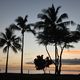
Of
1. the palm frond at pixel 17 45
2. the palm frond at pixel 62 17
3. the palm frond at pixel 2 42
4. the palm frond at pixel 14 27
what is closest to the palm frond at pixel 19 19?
the palm frond at pixel 14 27

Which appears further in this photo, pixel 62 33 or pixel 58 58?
pixel 58 58

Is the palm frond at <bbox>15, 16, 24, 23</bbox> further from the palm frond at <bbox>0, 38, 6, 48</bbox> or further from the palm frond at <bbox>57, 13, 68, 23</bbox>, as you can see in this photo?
the palm frond at <bbox>57, 13, 68, 23</bbox>

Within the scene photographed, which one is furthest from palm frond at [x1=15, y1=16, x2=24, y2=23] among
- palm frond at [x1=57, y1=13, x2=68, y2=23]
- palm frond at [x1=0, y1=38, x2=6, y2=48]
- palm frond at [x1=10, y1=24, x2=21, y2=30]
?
palm frond at [x1=57, y1=13, x2=68, y2=23]

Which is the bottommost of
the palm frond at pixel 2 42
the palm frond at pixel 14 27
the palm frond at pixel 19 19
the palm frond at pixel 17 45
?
the palm frond at pixel 17 45

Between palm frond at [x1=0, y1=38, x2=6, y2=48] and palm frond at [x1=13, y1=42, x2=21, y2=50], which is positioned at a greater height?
palm frond at [x1=0, y1=38, x2=6, y2=48]

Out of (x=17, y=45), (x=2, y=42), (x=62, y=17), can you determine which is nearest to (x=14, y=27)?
(x=17, y=45)

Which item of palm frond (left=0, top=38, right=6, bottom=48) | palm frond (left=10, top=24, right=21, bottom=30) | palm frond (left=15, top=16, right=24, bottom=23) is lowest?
palm frond (left=0, top=38, right=6, bottom=48)

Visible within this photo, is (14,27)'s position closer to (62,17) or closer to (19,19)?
(19,19)

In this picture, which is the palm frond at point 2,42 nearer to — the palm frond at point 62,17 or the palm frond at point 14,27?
the palm frond at point 14,27

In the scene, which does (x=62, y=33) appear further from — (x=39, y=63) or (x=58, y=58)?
(x=39, y=63)

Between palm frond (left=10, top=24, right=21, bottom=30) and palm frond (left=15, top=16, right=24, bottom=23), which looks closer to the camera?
palm frond (left=10, top=24, right=21, bottom=30)

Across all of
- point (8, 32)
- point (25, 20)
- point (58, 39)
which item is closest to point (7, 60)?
point (8, 32)

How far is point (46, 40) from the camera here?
43.1 m
